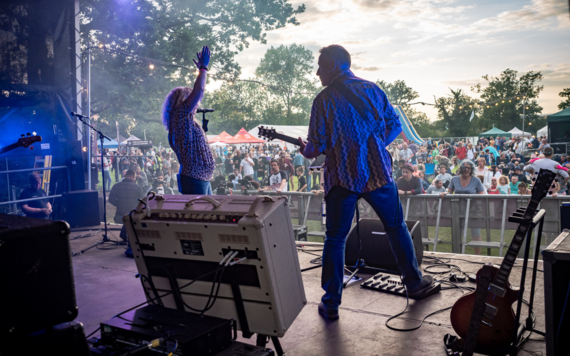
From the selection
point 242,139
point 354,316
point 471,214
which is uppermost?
point 242,139

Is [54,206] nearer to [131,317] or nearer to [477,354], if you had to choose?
[131,317]

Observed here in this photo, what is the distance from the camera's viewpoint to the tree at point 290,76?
55.8 meters

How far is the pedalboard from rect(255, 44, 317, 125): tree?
51901mm

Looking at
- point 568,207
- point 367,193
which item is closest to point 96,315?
point 367,193

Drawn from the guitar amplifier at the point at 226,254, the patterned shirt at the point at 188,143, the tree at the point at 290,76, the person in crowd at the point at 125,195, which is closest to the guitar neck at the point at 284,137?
the patterned shirt at the point at 188,143

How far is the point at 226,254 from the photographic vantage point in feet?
7.27

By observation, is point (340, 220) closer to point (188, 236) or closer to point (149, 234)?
point (188, 236)

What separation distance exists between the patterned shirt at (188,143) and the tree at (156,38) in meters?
14.5

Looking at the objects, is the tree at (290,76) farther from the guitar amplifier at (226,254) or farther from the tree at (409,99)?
the guitar amplifier at (226,254)

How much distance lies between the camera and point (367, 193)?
118 inches

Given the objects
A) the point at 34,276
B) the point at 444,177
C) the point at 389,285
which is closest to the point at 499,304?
the point at 389,285

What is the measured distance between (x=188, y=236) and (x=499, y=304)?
1.83 m

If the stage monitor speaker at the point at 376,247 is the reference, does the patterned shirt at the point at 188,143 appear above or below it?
above

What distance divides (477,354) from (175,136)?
2.79m
